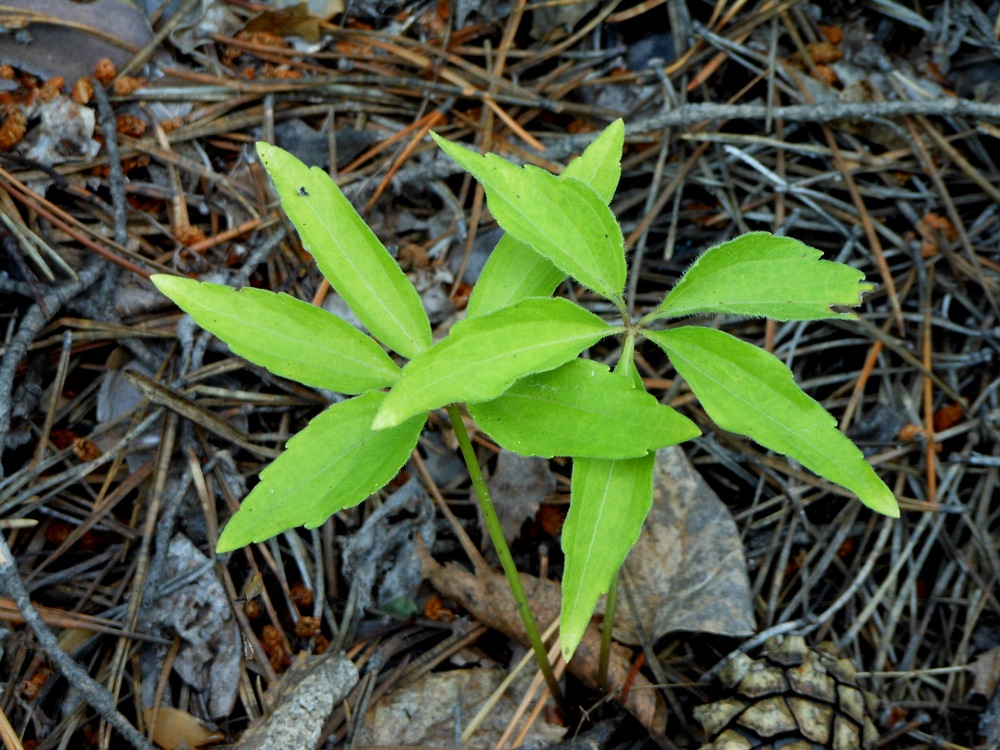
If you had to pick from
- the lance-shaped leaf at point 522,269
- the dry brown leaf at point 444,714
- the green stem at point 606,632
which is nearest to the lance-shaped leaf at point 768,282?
the lance-shaped leaf at point 522,269

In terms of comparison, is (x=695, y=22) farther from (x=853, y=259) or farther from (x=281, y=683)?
(x=281, y=683)

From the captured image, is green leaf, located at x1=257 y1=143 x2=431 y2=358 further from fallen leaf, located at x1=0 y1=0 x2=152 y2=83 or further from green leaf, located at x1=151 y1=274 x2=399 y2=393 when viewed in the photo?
fallen leaf, located at x1=0 y1=0 x2=152 y2=83

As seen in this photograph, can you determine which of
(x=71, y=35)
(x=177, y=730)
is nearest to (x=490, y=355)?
(x=177, y=730)

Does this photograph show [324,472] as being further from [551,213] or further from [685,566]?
[685,566]

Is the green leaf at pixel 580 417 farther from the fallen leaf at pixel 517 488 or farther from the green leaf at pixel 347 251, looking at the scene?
the fallen leaf at pixel 517 488

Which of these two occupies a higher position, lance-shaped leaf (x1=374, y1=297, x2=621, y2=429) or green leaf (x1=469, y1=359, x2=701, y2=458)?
lance-shaped leaf (x1=374, y1=297, x2=621, y2=429)

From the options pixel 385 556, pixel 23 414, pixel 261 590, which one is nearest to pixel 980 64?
pixel 385 556

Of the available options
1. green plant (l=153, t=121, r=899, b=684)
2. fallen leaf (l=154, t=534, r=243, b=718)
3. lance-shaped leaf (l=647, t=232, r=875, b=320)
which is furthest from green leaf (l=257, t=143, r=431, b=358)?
fallen leaf (l=154, t=534, r=243, b=718)
